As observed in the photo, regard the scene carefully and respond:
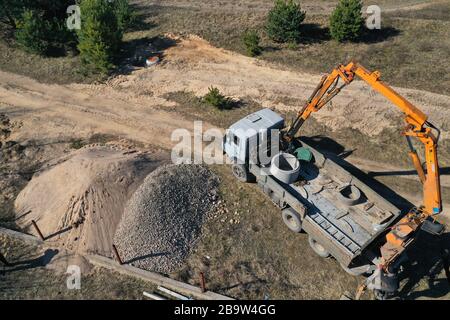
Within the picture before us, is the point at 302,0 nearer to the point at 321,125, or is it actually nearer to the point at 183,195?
the point at 321,125

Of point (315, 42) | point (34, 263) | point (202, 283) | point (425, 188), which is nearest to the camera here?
point (425, 188)

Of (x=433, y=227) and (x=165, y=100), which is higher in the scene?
(x=165, y=100)

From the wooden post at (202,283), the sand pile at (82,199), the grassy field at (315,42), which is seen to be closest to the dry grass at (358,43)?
the grassy field at (315,42)

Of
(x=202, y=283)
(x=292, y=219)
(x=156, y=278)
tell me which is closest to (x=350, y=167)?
(x=292, y=219)

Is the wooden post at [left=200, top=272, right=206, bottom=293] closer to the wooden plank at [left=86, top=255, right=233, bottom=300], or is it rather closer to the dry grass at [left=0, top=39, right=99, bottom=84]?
the wooden plank at [left=86, top=255, right=233, bottom=300]

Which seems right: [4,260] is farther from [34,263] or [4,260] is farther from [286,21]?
[286,21]

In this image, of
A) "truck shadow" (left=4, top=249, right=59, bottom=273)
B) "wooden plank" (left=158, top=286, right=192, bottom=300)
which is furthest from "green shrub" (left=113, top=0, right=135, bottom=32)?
"wooden plank" (left=158, top=286, right=192, bottom=300)

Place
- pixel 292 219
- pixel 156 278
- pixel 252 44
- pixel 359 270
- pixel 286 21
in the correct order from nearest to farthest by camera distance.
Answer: pixel 359 270 < pixel 156 278 < pixel 292 219 < pixel 252 44 < pixel 286 21
